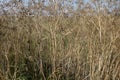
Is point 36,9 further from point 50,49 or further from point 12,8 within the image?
point 50,49

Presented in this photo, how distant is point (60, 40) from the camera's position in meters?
4.18

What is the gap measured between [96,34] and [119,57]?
500 mm

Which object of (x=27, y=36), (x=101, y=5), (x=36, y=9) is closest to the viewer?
(x=101, y=5)

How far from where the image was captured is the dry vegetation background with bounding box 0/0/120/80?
3.94 metres

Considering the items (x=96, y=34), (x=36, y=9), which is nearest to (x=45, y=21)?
(x=36, y=9)

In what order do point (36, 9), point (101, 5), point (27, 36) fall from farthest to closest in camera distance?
1. point (27, 36)
2. point (36, 9)
3. point (101, 5)

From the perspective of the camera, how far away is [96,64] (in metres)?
3.97

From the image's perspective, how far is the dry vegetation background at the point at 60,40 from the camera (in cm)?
394

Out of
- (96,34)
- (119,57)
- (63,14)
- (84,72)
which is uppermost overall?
(63,14)

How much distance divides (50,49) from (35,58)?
30 cm

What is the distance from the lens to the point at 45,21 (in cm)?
412

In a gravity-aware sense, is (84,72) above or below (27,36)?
below

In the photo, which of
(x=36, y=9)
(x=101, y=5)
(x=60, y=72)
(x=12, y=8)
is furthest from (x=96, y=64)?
(x=12, y=8)

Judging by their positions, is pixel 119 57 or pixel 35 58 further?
pixel 35 58
